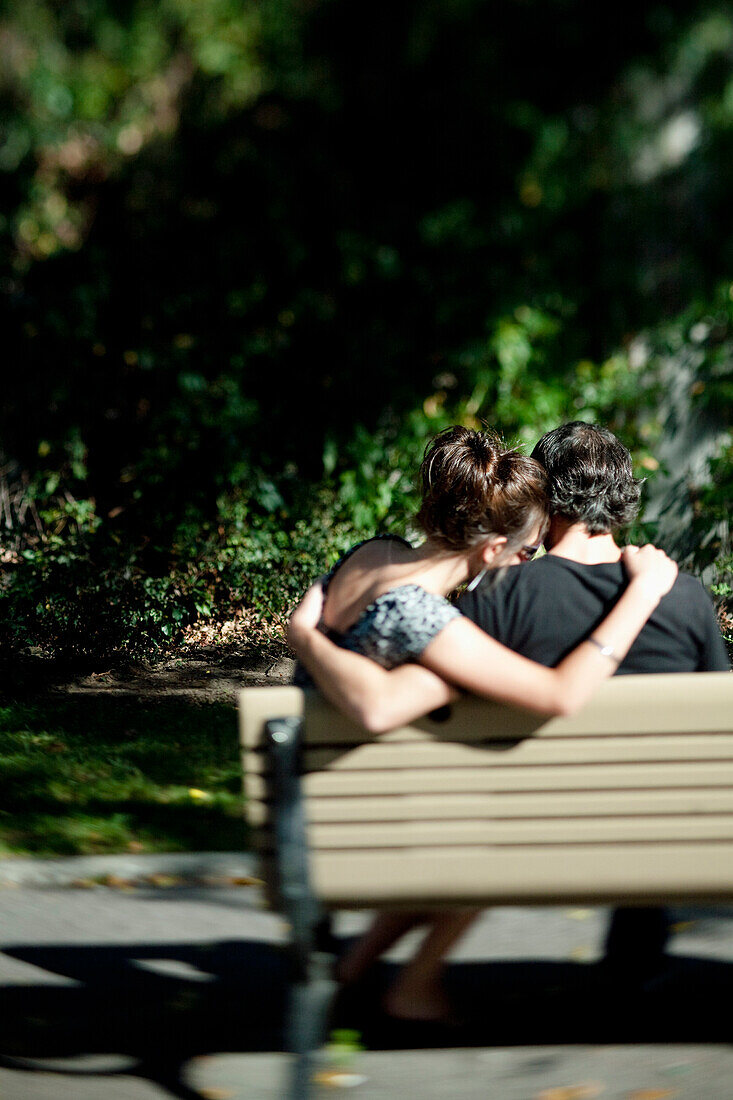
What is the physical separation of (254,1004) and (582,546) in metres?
1.49

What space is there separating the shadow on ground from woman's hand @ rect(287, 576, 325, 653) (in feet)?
3.40

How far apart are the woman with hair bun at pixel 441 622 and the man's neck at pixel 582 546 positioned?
0.23ft

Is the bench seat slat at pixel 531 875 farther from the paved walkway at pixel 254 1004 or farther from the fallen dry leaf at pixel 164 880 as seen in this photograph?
the fallen dry leaf at pixel 164 880

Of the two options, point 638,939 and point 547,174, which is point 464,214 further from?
point 638,939

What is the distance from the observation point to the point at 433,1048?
2.59 metres

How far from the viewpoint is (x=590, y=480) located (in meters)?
2.55

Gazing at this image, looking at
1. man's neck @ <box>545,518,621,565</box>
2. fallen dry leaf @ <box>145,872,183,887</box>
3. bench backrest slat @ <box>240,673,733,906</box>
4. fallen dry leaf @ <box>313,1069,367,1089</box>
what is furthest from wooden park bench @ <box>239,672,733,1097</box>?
fallen dry leaf @ <box>145,872,183,887</box>

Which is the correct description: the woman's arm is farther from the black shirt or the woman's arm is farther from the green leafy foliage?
the green leafy foliage

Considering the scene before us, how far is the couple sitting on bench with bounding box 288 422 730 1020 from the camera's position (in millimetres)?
2123

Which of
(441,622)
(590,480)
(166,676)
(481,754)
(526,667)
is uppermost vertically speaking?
(166,676)

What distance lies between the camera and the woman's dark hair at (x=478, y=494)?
7.79 feet

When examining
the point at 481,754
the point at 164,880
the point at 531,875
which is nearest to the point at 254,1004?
the point at 164,880

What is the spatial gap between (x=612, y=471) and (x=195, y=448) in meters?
4.68

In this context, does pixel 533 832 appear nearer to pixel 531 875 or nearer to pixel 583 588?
pixel 531 875
